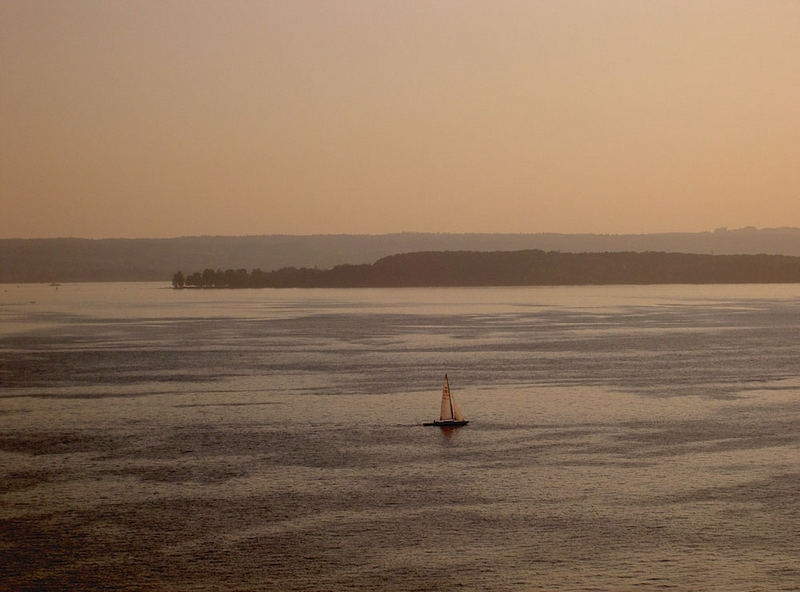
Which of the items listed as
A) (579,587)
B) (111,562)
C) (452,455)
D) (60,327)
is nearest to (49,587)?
(111,562)

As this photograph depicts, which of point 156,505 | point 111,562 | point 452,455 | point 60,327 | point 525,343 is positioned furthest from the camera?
point 60,327

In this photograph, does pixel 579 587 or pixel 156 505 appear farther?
pixel 156 505

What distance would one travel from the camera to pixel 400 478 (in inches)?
966

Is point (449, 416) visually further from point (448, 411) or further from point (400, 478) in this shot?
point (400, 478)

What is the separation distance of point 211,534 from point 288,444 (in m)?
10.0

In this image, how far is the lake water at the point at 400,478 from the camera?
17312 mm

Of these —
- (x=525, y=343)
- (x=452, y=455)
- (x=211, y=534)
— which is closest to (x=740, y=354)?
(x=525, y=343)

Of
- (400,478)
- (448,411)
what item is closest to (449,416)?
(448,411)

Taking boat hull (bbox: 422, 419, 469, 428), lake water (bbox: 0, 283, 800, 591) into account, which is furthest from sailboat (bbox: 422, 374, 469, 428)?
lake water (bbox: 0, 283, 800, 591)

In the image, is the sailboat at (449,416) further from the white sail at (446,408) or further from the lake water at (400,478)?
the lake water at (400,478)

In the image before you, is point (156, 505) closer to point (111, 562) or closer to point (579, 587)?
point (111, 562)

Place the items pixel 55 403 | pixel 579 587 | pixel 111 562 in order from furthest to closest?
pixel 55 403 → pixel 111 562 → pixel 579 587

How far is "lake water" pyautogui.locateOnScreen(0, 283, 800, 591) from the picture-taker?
1731 centimetres

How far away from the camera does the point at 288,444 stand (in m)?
29.6
